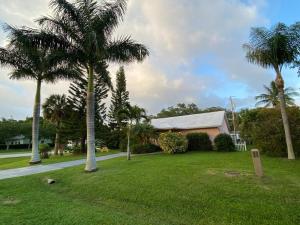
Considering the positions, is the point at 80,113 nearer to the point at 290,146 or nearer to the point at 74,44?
the point at 74,44

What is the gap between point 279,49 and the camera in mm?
12250

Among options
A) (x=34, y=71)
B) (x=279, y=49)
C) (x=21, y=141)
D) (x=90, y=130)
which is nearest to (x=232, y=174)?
(x=90, y=130)

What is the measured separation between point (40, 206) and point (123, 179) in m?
2.96

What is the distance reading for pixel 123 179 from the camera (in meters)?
7.98

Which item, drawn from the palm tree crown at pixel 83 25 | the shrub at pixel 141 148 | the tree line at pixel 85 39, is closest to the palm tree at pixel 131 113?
the tree line at pixel 85 39

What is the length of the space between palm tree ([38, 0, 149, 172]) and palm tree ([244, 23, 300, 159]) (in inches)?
314

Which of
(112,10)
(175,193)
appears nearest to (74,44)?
(112,10)

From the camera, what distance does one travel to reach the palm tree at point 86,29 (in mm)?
10461

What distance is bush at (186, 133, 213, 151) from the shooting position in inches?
805

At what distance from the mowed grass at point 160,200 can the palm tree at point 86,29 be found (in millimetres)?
3273

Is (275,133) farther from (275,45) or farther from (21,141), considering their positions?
(21,141)

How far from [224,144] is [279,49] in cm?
919

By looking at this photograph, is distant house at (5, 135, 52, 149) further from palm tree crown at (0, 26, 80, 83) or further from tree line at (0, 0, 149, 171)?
tree line at (0, 0, 149, 171)

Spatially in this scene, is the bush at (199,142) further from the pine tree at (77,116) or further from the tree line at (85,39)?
the pine tree at (77,116)
